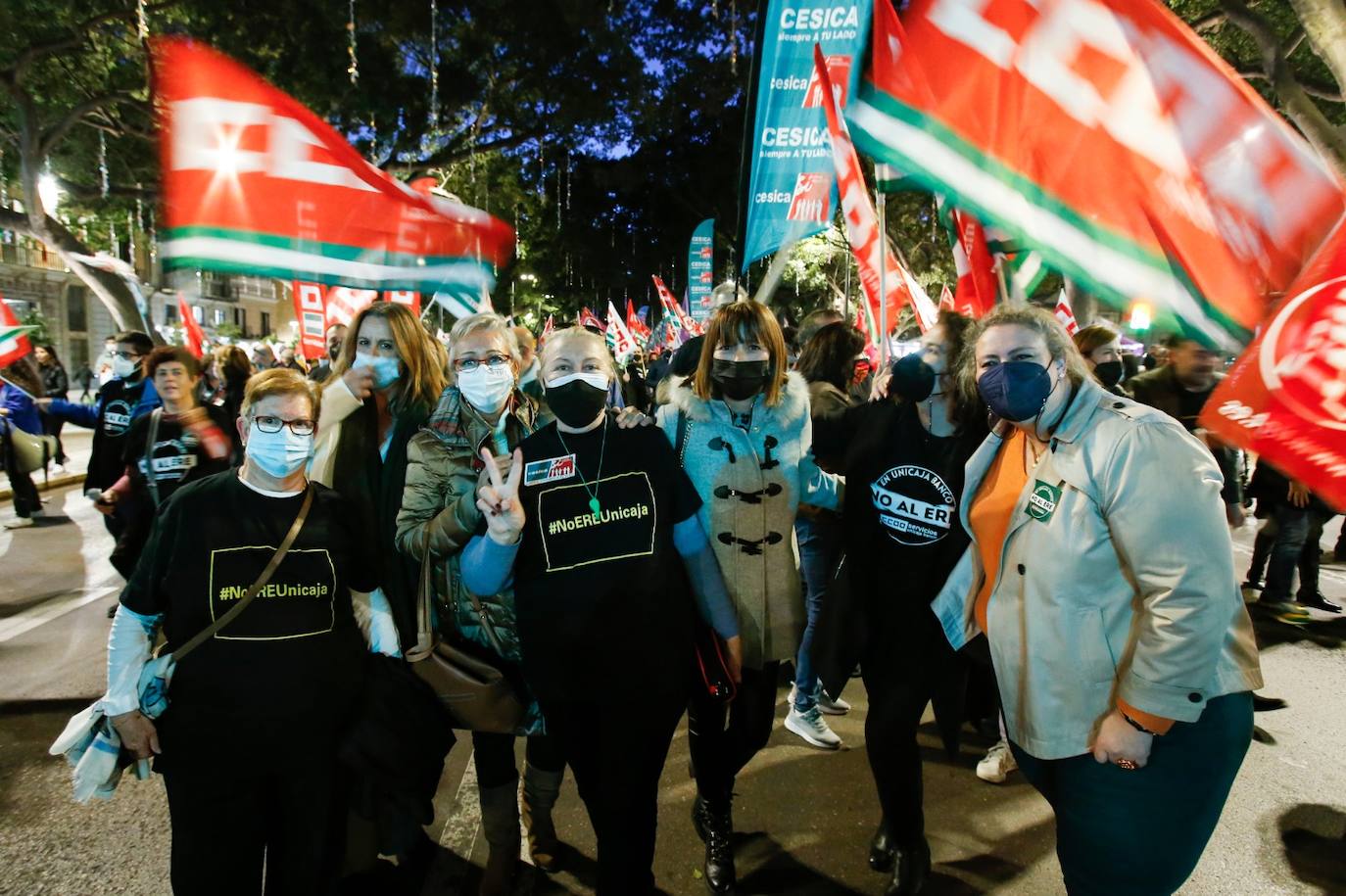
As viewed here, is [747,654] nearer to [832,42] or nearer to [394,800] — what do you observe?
[394,800]

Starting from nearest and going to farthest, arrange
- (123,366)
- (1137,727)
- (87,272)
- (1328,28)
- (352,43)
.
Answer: (1137,727) → (1328,28) → (123,366) → (87,272) → (352,43)

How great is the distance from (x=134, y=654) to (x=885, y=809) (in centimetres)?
244

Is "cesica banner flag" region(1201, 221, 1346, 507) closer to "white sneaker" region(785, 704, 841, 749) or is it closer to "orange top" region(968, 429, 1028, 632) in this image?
"orange top" region(968, 429, 1028, 632)

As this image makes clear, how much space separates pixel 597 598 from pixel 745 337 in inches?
44.8

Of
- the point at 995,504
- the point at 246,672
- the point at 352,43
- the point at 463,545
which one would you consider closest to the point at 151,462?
the point at 246,672

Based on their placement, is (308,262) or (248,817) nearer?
(248,817)

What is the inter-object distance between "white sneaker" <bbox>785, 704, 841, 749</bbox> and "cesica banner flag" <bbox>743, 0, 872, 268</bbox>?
2718mm

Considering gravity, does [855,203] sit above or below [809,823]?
above

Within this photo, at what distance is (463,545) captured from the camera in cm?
236

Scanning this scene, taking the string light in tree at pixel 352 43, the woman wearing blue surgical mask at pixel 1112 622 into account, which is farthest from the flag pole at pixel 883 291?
the string light in tree at pixel 352 43

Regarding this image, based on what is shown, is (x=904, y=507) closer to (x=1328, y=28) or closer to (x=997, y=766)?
(x=997, y=766)

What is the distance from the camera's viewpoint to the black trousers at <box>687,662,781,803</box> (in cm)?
285

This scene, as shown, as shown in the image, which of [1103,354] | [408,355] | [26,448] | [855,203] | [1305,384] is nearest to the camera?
Result: [1305,384]

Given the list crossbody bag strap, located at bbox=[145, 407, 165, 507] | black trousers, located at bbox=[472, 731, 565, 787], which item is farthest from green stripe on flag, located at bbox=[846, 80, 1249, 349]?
crossbody bag strap, located at bbox=[145, 407, 165, 507]
